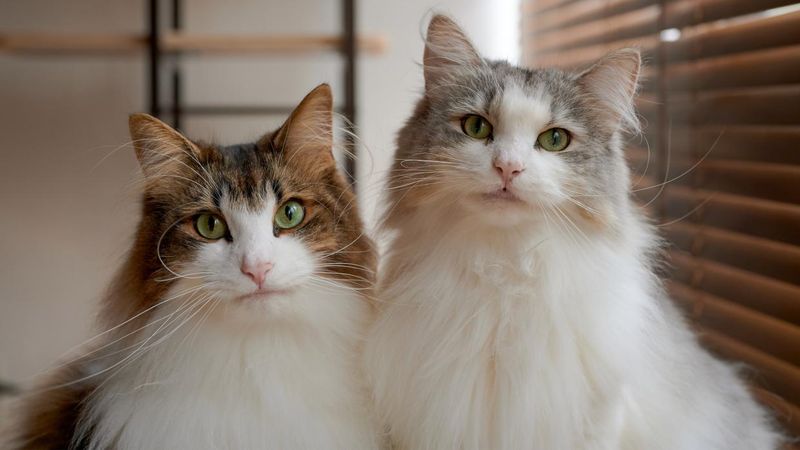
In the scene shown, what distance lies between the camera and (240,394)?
1161 millimetres

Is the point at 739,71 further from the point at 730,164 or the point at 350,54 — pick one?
the point at 350,54

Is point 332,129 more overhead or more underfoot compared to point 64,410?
more overhead

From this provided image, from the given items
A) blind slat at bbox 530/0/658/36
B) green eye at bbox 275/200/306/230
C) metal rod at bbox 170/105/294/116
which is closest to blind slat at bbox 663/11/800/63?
blind slat at bbox 530/0/658/36

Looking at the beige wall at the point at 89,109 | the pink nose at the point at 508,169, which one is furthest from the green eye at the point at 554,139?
the beige wall at the point at 89,109

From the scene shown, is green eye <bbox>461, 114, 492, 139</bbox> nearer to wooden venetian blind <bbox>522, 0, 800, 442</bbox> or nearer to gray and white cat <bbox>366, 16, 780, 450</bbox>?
gray and white cat <bbox>366, 16, 780, 450</bbox>

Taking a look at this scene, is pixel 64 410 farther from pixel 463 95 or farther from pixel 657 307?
pixel 657 307

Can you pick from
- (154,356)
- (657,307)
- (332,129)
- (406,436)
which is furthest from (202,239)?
(657,307)

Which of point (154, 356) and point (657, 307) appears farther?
point (657, 307)

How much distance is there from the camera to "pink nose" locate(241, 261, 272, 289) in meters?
1.07

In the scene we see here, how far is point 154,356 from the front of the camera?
118 centimetres

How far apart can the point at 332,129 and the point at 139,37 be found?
1667 millimetres

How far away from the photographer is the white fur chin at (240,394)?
Answer: 115 centimetres

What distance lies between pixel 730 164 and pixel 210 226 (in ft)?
3.84

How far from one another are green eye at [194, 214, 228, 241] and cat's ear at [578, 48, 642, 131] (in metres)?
0.62
